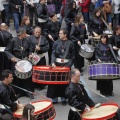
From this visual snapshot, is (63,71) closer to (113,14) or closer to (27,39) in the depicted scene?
(27,39)

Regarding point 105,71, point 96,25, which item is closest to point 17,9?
point 96,25

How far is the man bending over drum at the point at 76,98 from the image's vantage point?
30.7 feet

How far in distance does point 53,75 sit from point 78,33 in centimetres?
280

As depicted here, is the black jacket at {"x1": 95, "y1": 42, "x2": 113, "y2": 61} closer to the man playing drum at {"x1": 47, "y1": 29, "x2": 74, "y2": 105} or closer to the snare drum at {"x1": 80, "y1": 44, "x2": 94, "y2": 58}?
the snare drum at {"x1": 80, "y1": 44, "x2": 94, "y2": 58}

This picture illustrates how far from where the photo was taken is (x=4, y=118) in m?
7.98

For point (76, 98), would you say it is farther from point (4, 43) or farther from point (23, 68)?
point (4, 43)

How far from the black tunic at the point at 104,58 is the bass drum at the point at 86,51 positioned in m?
0.45

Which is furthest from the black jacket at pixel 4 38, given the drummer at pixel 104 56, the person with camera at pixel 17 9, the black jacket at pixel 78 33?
the person with camera at pixel 17 9

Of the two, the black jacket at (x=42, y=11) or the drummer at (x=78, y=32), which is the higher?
the black jacket at (x=42, y=11)

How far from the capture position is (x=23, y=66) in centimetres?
1162

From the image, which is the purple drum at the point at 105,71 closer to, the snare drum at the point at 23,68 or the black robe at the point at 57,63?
Result: the black robe at the point at 57,63

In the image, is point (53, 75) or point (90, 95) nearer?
point (53, 75)

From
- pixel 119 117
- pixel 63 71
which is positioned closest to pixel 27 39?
pixel 63 71

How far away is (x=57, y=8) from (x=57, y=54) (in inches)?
273
